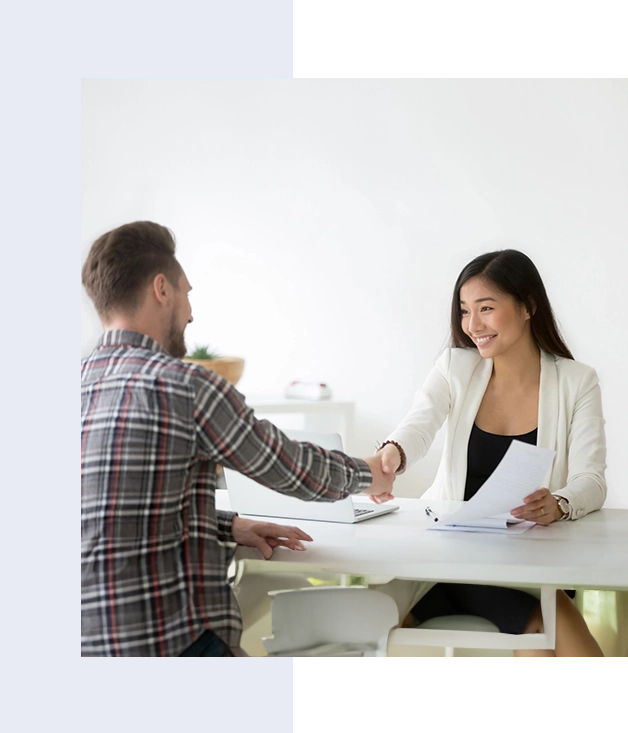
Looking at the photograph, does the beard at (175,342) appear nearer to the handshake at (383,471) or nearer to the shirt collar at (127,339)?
the shirt collar at (127,339)

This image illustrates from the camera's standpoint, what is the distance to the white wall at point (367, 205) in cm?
226

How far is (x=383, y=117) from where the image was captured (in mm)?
2324

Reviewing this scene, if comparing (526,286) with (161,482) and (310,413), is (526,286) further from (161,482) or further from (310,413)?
(161,482)

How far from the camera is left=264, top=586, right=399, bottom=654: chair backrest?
2.19m

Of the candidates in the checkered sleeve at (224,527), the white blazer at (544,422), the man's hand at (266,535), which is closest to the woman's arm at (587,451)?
the white blazer at (544,422)

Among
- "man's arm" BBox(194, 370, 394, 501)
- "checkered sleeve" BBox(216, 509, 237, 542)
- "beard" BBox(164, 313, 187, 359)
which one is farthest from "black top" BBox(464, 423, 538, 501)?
"beard" BBox(164, 313, 187, 359)

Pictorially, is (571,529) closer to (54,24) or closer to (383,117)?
(383,117)

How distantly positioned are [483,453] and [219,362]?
0.63 m

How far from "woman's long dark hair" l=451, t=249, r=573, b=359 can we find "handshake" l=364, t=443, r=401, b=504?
417mm

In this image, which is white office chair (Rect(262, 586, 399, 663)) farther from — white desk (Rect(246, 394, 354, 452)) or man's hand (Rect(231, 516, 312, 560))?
white desk (Rect(246, 394, 354, 452))

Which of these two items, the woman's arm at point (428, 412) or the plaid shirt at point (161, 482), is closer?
the plaid shirt at point (161, 482)

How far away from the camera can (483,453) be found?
2264mm

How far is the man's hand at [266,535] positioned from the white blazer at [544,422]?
1.06 ft

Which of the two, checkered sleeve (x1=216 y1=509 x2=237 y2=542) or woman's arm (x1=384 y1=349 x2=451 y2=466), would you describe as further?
woman's arm (x1=384 y1=349 x2=451 y2=466)
